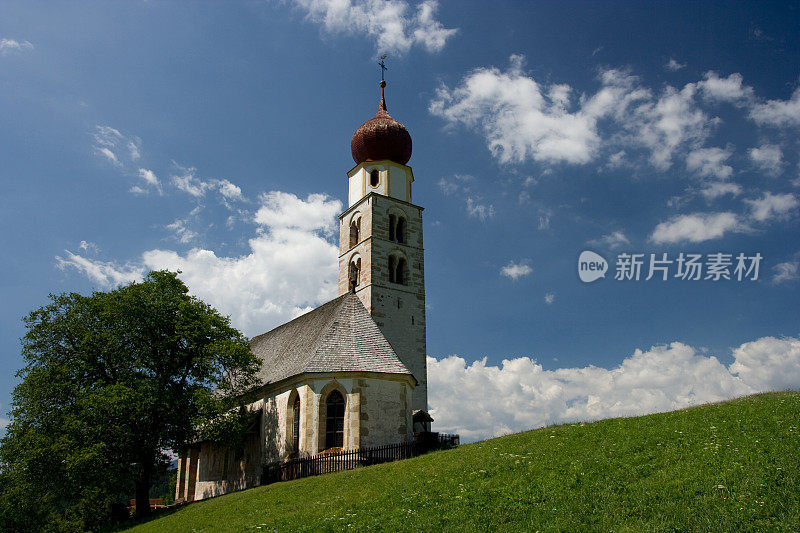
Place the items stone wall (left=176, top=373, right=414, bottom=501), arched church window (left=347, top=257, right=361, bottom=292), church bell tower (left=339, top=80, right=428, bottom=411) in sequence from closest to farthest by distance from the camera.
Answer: stone wall (left=176, top=373, right=414, bottom=501) < church bell tower (left=339, top=80, right=428, bottom=411) < arched church window (left=347, top=257, right=361, bottom=292)

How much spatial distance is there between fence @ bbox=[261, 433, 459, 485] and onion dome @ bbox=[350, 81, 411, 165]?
76.4 feet

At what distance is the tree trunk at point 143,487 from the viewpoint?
90.0 ft

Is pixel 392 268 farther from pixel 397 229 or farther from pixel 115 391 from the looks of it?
pixel 115 391

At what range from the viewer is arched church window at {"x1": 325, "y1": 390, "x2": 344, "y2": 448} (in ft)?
91.2

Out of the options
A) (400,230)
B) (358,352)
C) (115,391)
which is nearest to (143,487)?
(115,391)

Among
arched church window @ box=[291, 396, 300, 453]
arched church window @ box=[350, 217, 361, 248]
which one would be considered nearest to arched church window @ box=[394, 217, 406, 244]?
arched church window @ box=[350, 217, 361, 248]

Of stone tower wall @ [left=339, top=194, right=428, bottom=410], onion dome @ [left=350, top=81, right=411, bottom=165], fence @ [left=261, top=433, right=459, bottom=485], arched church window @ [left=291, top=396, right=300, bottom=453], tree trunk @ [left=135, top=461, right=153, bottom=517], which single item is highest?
onion dome @ [left=350, top=81, right=411, bottom=165]

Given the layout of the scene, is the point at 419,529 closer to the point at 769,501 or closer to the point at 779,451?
the point at 769,501

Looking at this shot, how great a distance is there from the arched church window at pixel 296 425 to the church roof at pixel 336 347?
1.50 m

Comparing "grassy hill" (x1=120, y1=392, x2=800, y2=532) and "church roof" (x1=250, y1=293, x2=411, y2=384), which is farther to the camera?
"church roof" (x1=250, y1=293, x2=411, y2=384)

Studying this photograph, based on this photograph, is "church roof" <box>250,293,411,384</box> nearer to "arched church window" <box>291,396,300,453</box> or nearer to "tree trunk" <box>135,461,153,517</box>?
"arched church window" <box>291,396,300,453</box>

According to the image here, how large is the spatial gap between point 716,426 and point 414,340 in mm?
25172

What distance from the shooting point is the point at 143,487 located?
2795cm

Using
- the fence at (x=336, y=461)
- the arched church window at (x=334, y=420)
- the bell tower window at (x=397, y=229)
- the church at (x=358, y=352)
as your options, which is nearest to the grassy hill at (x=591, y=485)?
the fence at (x=336, y=461)
